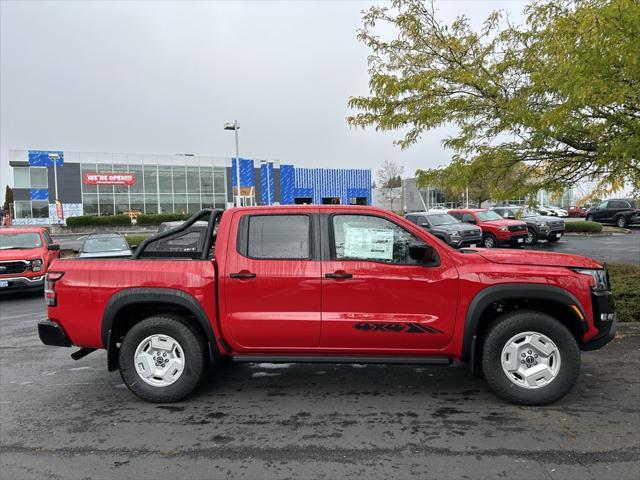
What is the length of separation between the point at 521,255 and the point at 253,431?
2875mm

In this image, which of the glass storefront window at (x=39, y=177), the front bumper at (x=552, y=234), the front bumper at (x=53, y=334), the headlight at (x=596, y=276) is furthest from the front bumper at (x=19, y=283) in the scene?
the glass storefront window at (x=39, y=177)

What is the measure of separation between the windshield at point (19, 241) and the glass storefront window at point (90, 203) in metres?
37.4

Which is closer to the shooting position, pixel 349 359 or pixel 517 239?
pixel 349 359

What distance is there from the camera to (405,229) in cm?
437

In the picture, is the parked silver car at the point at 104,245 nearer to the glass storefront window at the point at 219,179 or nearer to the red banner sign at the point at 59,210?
the red banner sign at the point at 59,210

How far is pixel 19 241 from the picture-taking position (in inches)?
473

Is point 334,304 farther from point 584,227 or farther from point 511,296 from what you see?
point 584,227

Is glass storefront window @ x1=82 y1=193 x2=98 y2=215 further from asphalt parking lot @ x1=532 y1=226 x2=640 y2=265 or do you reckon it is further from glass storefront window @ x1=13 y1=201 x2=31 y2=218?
asphalt parking lot @ x1=532 y1=226 x2=640 y2=265

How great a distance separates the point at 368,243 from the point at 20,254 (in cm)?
1006

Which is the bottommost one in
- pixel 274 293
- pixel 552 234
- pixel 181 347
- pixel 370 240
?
pixel 181 347

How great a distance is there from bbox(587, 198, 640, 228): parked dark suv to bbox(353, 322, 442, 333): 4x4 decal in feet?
95.7

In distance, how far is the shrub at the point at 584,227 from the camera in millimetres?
24734

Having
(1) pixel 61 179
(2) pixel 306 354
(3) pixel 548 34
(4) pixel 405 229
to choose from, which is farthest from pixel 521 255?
(1) pixel 61 179

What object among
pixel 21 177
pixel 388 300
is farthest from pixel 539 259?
pixel 21 177
